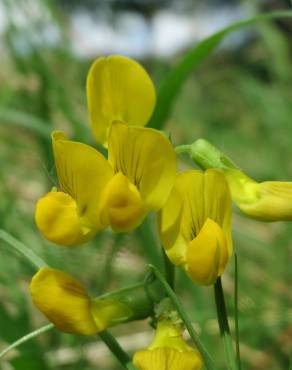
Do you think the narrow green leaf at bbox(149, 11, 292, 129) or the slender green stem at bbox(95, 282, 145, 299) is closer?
the slender green stem at bbox(95, 282, 145, 299)

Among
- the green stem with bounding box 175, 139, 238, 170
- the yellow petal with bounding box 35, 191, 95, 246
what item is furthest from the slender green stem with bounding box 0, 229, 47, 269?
the green stem with bounding box 175, 139, 238, 170

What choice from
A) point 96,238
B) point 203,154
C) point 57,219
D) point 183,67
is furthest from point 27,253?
point 96,238

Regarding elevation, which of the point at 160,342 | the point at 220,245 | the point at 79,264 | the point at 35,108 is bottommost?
the point at 79,264

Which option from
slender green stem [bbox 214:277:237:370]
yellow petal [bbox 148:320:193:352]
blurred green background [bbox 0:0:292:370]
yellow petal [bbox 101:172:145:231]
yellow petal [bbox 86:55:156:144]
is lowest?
blurred green background [bbox 0:0:292:370]

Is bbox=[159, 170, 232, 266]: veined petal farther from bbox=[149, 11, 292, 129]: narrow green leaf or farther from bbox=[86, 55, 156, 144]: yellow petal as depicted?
bbox=[149, 11, 292, 129]: narrow green leaf

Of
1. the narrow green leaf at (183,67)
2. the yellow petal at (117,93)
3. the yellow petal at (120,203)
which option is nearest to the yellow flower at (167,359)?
the yellow petal at (120,203)

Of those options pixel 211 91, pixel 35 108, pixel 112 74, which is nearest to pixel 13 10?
pixel 35 108

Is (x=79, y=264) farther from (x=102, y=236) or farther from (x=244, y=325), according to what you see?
(x=244, y=325)

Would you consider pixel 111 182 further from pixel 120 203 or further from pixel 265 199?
pixel 265 199

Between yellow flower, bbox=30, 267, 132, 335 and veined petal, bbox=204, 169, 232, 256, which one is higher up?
veined petal, bbox=204, 169, 232, 256
